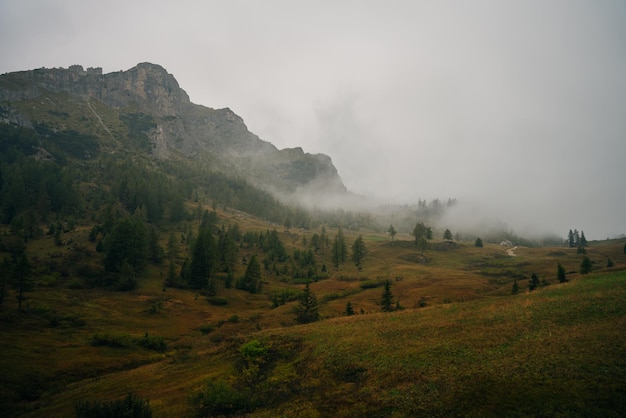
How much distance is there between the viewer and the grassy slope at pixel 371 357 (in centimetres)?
2142

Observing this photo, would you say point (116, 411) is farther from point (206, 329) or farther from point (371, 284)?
point (371, 284)

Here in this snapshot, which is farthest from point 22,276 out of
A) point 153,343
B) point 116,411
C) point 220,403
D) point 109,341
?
point 220,403

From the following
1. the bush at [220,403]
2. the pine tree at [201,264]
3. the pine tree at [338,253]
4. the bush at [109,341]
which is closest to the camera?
the bush at [220,403]

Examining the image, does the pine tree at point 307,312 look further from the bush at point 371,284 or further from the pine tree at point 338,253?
the pine tree at point 338,253

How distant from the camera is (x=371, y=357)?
32.1 m

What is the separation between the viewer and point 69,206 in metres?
156

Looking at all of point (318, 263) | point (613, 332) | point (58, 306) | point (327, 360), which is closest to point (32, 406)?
point (327, 360)

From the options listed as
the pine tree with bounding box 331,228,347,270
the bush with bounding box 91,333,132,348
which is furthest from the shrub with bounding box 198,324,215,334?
the pine tree with bounding box 331,228,347,270

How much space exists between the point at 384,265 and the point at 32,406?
128867mm

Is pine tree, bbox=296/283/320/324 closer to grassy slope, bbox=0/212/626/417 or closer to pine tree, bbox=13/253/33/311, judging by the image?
grassy slope, bbox=0/212/626/417

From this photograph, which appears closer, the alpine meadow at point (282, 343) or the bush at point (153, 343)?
the alpine meadow at point (282, 343)

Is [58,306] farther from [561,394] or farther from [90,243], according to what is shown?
[561,394]

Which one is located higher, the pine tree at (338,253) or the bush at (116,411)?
the pine tree at (338,253)

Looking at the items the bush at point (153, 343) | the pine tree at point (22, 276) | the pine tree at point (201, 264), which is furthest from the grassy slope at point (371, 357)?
the pine tree at point (201, 264)
